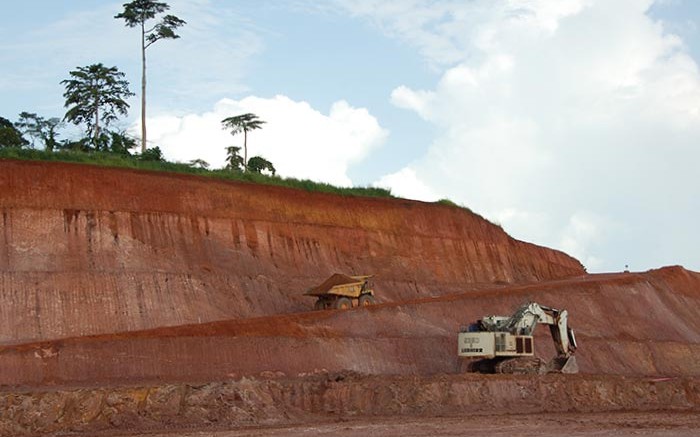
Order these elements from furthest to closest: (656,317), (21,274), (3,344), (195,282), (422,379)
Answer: (656,317), (195,282), (21,274), (3,344), (422,379)

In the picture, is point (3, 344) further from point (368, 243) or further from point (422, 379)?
point (368, 243)

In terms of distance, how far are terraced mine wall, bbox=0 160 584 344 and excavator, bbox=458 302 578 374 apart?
11.4m

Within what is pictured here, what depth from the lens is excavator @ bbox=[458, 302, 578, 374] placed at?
108 ft

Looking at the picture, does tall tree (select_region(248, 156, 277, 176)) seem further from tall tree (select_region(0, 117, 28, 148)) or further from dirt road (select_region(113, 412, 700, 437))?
dirt road (select_region(113, 412, 700, 437))

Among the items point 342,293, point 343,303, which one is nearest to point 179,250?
point 342,293

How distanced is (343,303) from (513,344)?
1024 cm

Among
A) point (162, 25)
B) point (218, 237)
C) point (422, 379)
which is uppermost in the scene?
point (162, 25)

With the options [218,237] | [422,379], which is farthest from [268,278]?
[422,379]

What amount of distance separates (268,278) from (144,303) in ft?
24.6

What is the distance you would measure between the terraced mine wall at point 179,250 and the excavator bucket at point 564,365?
13267 millimetres

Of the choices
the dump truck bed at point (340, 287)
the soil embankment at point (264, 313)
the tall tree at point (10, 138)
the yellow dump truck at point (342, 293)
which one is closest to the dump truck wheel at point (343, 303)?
the yellow dump truck at point (342, 293)

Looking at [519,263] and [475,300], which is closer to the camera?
[475,300]

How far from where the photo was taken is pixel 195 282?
40.9 metres

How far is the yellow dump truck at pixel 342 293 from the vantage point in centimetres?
4144
